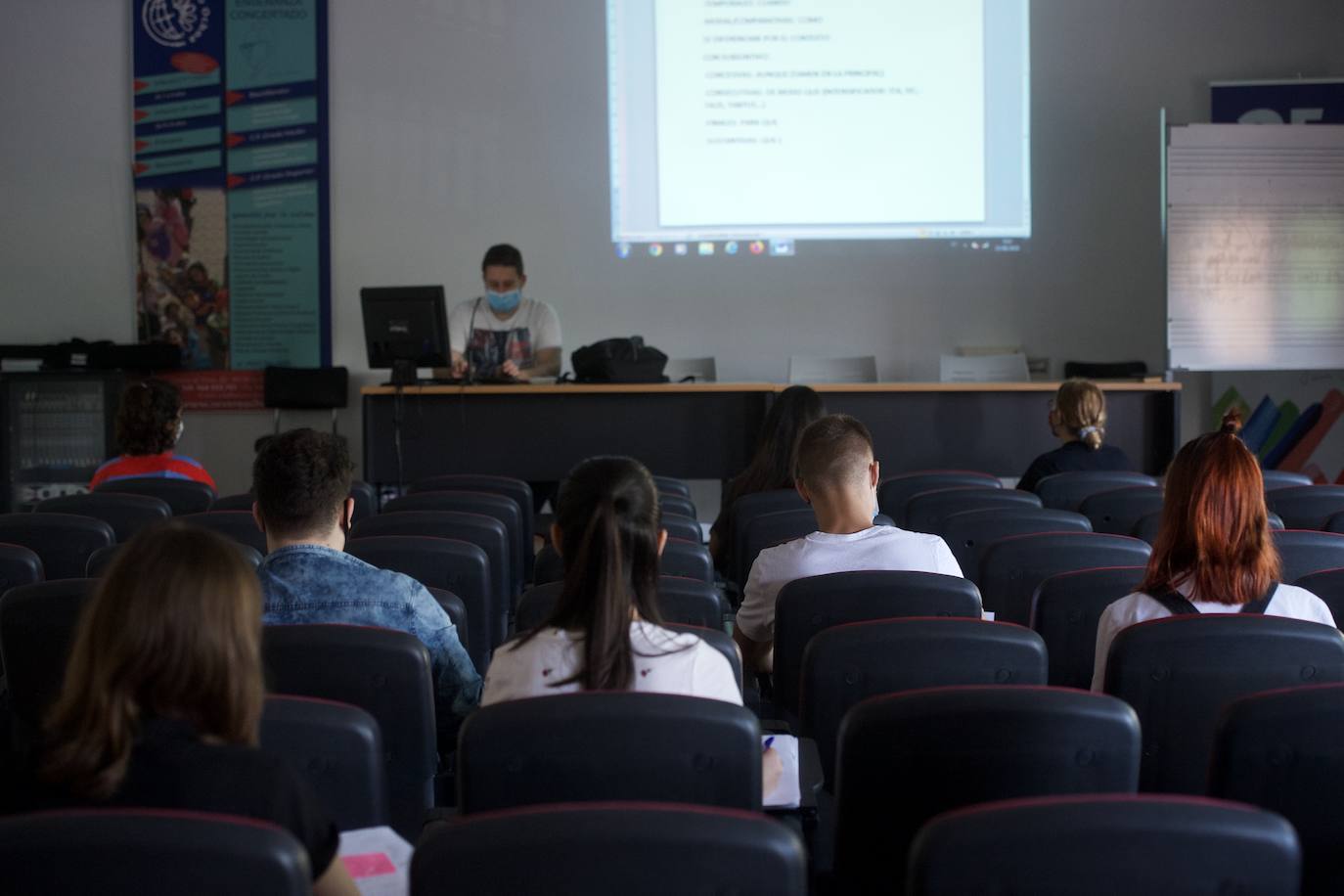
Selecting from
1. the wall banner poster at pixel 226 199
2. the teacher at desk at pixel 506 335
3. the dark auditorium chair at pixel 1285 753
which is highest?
the wall banner poster at pixel 226 199

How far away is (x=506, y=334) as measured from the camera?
7102 mm

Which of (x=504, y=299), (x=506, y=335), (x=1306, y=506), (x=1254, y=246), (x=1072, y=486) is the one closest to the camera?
(x=1306, y=506)

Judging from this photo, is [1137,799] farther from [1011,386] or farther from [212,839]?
[1011,386]

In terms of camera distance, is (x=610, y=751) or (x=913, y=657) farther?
(x=913, y=657)

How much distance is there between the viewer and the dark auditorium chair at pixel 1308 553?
10.8 feet

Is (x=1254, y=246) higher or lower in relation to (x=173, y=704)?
higher

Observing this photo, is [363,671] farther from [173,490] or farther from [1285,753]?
[173,490]

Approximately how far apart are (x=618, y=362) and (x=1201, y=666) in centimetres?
477

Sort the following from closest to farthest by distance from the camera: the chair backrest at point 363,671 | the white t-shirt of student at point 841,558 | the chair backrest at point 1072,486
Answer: the chair backrest at point 363,671 → the white t-shirt of student at point 841,558 → the chair backrest at point 1072,486

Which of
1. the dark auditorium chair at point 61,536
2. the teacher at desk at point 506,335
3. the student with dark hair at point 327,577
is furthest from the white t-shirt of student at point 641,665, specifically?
the teacher at desk at point 506,335

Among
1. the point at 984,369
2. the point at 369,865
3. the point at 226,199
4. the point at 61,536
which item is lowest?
the point at 369,865

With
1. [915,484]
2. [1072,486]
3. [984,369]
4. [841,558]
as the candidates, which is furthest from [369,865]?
[984,369]

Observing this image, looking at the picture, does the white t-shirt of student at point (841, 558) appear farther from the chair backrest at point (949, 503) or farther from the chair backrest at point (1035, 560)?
the chair backrest at point (949, 503)

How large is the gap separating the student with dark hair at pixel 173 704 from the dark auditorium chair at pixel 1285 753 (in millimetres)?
1146
